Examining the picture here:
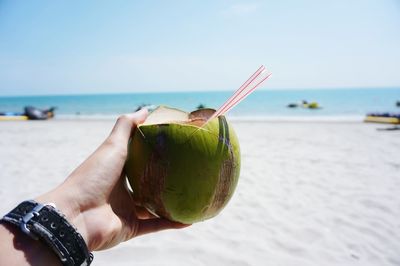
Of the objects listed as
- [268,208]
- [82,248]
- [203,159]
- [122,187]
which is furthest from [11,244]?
[268,208]

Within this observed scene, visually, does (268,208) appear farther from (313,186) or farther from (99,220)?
(99,220)

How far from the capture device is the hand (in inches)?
64.4

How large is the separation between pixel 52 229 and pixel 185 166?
584 millimetres

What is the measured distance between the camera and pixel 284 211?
404 centimetres

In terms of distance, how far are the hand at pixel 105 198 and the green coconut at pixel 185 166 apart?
5.7 inches

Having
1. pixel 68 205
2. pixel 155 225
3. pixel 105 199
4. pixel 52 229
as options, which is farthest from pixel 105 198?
pixel 52 229

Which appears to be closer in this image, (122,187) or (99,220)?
(99,220)

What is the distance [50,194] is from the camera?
5.16ft

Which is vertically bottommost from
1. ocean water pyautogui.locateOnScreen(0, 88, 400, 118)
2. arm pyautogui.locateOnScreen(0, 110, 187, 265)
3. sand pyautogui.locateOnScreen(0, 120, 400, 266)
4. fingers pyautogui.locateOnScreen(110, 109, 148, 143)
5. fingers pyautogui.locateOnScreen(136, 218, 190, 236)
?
ocean water pyautogui.locateOnScreen(0, 88, 400, 118)

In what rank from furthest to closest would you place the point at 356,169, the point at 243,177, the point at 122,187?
the point at 356,169 < the point at 243,177 < the point at 122,187

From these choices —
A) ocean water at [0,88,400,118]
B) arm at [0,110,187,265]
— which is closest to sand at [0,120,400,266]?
arm at [0,110,187,265]

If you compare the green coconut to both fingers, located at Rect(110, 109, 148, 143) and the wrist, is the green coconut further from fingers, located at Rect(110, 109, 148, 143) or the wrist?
the wrist

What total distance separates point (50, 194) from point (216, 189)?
2.46 ft

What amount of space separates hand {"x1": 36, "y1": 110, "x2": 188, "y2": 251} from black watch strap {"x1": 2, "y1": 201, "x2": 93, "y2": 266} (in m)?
0.12
